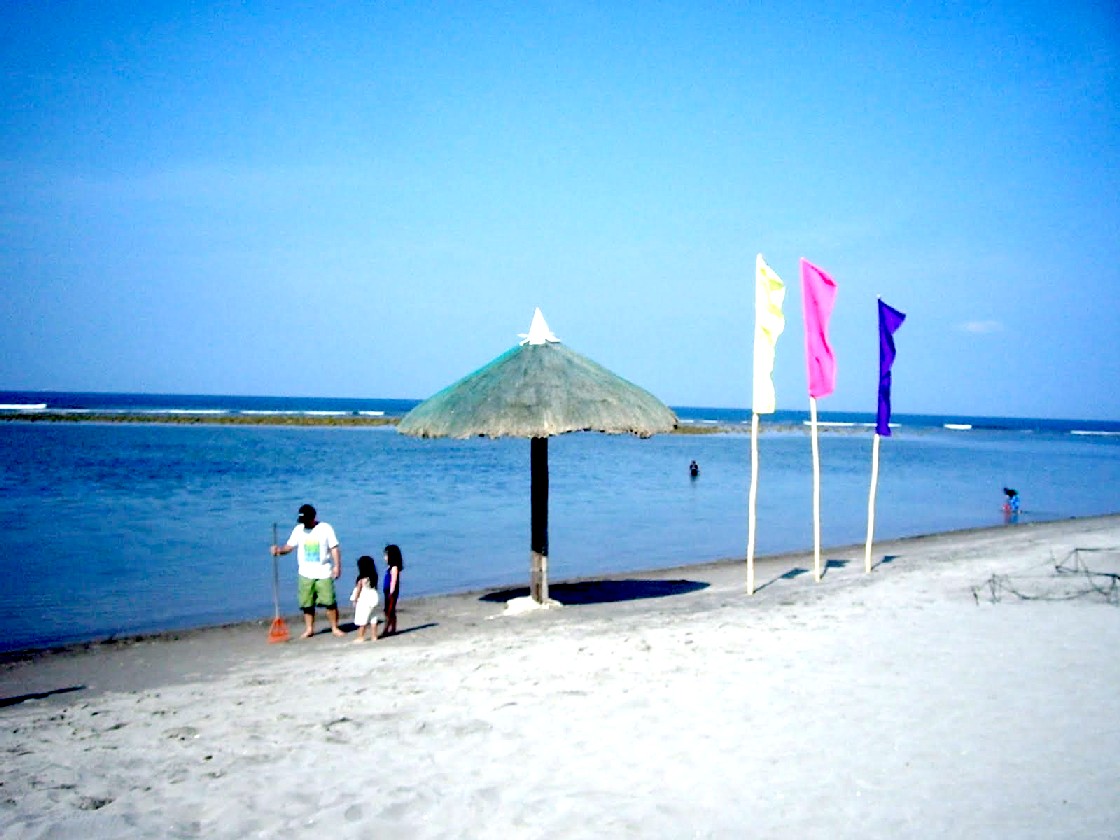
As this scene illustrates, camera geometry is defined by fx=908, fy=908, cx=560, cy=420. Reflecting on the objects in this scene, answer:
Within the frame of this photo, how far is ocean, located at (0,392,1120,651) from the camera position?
40.4 feet

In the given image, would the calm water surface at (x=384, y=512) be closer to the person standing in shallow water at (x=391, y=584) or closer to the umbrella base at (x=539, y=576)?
the person standing in shallow water at (x=391, y=584)

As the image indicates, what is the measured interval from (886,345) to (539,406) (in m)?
5.47

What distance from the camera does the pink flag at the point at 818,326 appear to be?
34.6 feet

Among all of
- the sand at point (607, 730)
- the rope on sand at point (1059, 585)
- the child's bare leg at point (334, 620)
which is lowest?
the child's bare leg at point (334, 620)

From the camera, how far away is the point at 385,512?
21016 mm

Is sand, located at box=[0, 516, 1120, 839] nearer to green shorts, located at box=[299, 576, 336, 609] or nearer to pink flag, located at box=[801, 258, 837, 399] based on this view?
green shorts, located at box=[299, 576, 336, 609]

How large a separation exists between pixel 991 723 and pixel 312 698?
177 inches

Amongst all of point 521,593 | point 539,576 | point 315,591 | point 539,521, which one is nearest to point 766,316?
point 539,521

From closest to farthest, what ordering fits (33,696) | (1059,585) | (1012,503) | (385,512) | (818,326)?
1. (33,696)
2. (1059,585)
3. (818,326)
4. (385,512)
5. (1012,503)

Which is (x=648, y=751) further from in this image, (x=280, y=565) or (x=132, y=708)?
(x=280, y=565)

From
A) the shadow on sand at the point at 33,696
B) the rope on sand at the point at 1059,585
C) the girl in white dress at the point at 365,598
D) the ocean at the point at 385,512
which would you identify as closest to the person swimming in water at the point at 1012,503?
the ocean at the point at 385,512

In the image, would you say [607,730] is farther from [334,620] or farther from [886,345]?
[886,345]

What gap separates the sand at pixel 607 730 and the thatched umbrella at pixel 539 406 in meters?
1.91

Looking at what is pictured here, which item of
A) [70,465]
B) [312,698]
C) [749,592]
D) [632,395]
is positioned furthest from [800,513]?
[70,465]
